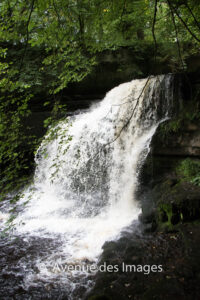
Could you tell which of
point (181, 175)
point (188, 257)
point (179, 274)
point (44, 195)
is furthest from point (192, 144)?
point (44, 195)

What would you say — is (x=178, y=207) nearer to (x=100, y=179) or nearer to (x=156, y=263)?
(x=156, y=263)

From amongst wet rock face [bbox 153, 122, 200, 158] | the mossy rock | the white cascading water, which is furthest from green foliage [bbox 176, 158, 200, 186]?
the white cascading water

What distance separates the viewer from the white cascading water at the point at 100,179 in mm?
4988

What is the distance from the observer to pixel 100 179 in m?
6.48

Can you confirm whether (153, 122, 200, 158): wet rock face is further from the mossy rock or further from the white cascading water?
the mossy rock

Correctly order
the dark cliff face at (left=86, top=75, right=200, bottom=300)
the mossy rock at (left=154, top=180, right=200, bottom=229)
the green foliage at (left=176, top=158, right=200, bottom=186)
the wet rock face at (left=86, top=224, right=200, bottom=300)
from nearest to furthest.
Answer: the wet rock face at (left=86, top=224, right=200, bottom=300)
the dark cliff face at (left=86, top=75, right=200, bottom=300)
the mossy rock at (left=154, top=180, right=200, bottom=229)
the green foliage at (left=176, top=158, right=200, bottom=186)

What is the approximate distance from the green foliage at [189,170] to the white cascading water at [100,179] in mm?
1038

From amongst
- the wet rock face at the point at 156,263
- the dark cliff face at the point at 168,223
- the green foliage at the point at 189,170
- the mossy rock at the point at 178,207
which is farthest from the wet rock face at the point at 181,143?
the wet rock face at the point at 156,263

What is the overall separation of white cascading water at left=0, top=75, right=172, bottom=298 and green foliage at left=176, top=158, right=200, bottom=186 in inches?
40.8

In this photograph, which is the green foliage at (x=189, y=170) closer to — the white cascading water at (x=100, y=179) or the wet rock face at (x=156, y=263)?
the white cascading water at (x=100, y=179)

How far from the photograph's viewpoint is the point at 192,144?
5.85 metres

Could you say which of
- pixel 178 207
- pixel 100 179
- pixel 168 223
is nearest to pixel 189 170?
pixel 178 207

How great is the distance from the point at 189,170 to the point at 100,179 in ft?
8.39

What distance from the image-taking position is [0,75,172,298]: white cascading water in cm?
499
